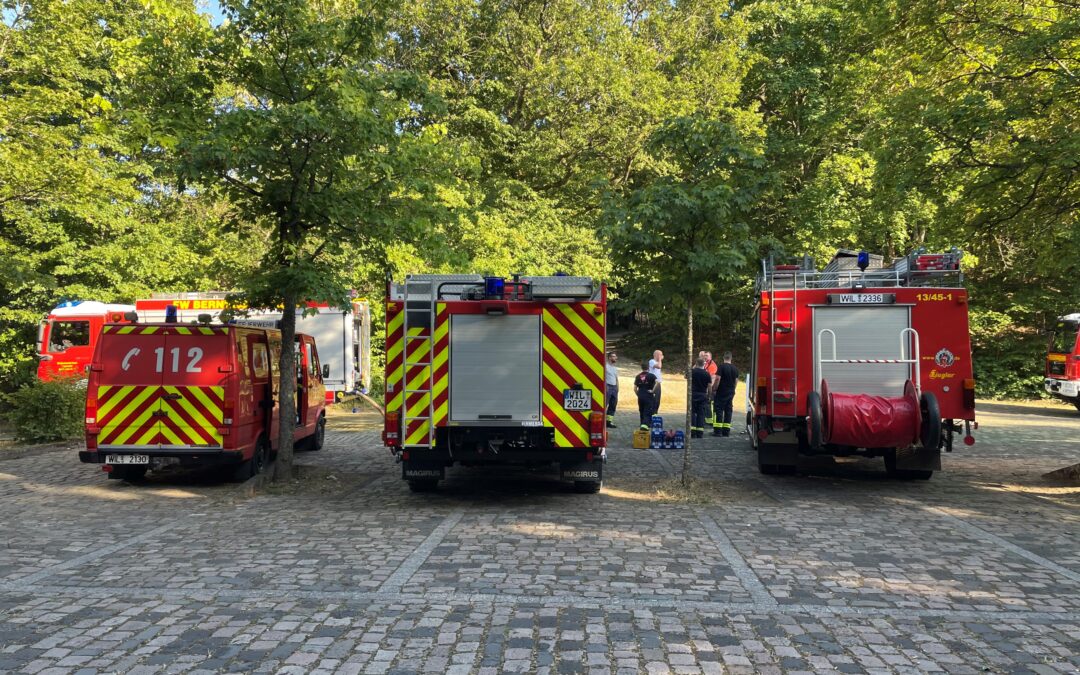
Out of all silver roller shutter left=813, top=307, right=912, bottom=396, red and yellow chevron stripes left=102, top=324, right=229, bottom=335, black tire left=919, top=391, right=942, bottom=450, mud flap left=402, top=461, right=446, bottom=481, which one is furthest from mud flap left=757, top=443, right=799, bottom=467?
red and yellow chevron stripes left=102, top=324, right=229, bottom=335

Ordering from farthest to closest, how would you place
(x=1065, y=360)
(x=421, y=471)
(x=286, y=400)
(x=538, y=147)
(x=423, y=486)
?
(x=538, y=147) < (x=1065, y=360) < (x=286, y=400) < (x=423, y=486) < (x=421, y=471)

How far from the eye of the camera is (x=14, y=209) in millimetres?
17938

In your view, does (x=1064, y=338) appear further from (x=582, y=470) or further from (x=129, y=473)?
(x=129, y=473)

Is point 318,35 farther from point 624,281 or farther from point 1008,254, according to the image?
point 1008,254

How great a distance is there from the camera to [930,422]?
8.76 m

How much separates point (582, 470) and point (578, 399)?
1.00 metres

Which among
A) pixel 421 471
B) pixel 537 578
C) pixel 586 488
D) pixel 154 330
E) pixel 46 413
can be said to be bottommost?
pixel 537 578

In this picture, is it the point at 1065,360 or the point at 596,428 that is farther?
the point at 1065,360

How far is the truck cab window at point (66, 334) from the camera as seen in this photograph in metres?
21.2

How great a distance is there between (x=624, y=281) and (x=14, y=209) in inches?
600

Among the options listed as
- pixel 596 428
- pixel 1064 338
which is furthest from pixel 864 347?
pixel 1064 338

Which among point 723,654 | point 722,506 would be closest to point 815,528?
point 722,506

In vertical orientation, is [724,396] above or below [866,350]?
below

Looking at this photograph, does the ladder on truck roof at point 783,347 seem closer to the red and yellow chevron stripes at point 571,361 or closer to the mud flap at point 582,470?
the mud flap at point 582,470
